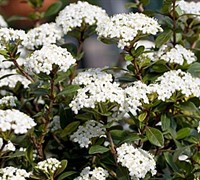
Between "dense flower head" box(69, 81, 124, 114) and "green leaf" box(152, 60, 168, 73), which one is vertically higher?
"dense flower head" box(69, 81, 124, 114)

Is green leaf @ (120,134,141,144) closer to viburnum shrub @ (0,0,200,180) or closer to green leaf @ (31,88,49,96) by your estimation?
viburnum shrub @ (0,0,200,180)

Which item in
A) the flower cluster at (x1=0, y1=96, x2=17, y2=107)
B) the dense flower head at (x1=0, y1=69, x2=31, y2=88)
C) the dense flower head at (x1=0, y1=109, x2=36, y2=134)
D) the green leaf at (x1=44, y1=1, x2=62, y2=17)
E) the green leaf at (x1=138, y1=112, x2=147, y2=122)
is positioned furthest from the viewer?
→ the green leaf at (x1=44, y1=1, x2=62, y2=17)

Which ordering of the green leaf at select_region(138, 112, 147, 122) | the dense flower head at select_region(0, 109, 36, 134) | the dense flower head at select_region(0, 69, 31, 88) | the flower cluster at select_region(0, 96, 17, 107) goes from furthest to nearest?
1. the dense flower head at select_region(0, 69, 31, 88)
2. the flower cluster at select_region(0, 96, 17, 107)
3. the green leaf at select_region(138, 112, 147, 122)
4. the dense flower head at select_region(0, 109, 36, 134)

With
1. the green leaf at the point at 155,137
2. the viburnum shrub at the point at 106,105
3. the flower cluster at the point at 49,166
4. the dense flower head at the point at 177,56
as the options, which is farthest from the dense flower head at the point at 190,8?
the flower cluster at the point at 49,166

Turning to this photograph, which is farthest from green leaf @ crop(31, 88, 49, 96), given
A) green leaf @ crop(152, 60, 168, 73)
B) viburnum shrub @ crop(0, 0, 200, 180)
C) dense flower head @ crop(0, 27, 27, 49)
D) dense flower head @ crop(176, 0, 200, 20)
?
dense flower head @ crop(176, 0, 200, 20)

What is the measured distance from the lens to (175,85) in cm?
98

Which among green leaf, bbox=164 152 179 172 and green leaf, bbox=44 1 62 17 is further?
green leaf, bbox=44 1 62 17

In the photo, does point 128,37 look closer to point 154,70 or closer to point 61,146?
point 154,70

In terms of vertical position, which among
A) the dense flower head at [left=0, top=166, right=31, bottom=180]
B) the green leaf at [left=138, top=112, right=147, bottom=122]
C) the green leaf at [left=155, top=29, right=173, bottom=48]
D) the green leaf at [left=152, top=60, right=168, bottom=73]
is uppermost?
the green leaf at [left=155, top=29, right=173, bottom=48]

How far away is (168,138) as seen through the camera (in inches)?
42.8

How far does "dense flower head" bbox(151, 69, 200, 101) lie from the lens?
0.96m

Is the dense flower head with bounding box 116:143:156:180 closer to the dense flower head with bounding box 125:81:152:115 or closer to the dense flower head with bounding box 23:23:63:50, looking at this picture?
the dense flower head with bounding box 125:81:152:115

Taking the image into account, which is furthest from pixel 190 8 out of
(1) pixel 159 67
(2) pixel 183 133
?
(2) pixel 183 133

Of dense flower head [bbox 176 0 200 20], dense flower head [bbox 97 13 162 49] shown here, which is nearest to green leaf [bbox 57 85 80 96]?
dense flower head [bbox 97 13 162 49]
